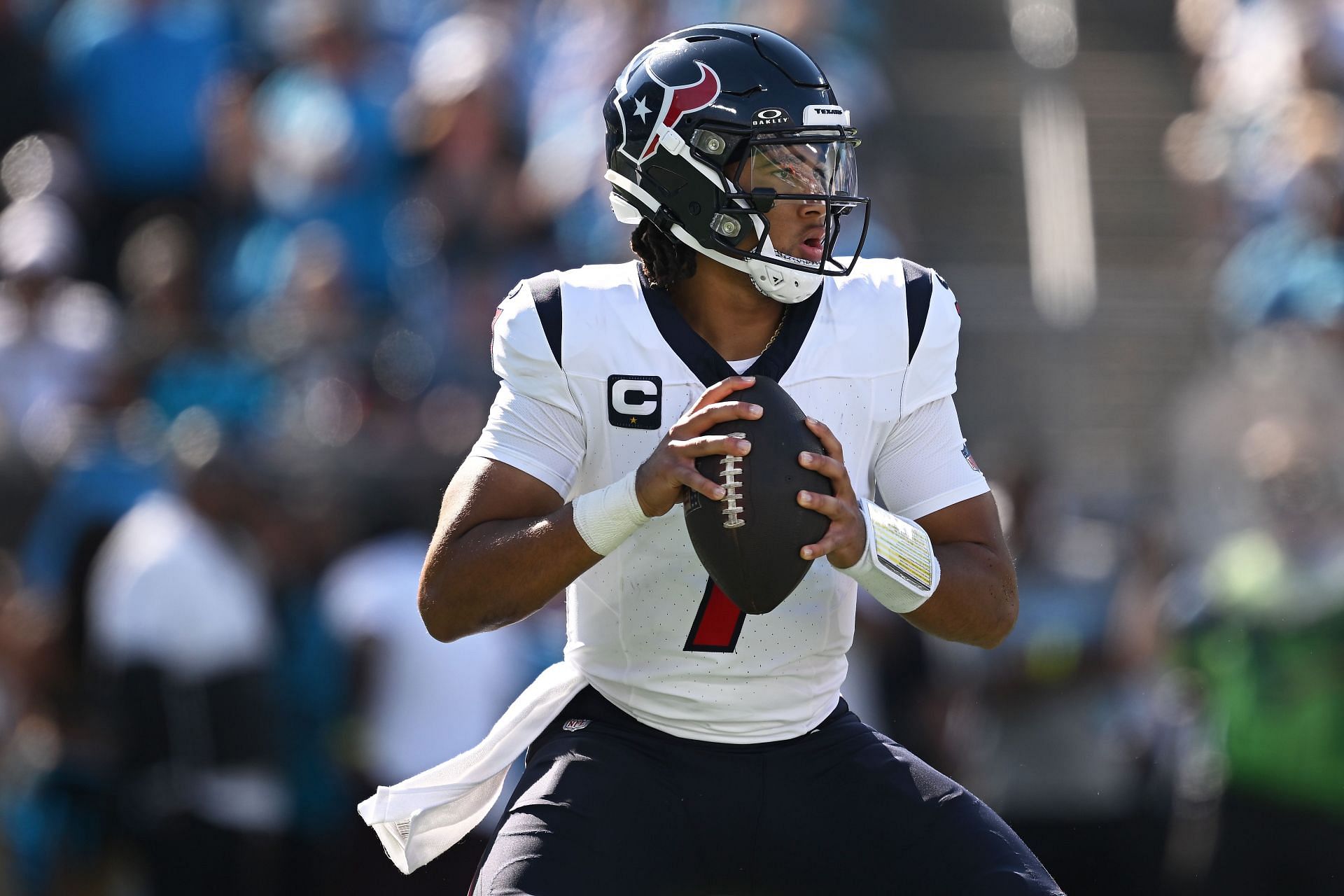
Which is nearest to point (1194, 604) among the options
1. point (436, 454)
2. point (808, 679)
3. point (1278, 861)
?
point (1278, 861)

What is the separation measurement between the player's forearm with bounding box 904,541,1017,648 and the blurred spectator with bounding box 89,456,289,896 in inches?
157

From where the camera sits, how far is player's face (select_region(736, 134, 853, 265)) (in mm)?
3518

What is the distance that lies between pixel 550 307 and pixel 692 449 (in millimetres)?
541

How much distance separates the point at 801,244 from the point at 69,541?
4564 millimetres

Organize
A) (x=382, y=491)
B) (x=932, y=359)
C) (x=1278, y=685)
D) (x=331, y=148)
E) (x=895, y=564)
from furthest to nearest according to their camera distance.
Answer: (x=331, y=148) → (x=382, y=491) → (x=1278, y=685) → (x=932, y=359) → (x=895, y=564)

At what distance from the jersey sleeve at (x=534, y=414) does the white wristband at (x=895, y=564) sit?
59 cm

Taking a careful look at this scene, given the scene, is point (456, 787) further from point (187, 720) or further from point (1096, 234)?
point (1096, 234)

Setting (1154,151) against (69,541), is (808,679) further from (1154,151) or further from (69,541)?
(1154,151)

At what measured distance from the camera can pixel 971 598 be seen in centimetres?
340

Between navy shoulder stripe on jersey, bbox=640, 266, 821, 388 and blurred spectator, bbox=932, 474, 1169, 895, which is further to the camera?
blurred spectator, bbox=932, 474, 1169, 895

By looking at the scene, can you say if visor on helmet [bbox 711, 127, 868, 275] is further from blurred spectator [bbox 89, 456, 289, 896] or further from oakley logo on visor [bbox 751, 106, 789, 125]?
blurred spectator [bbox 89, 456, 289, 896]

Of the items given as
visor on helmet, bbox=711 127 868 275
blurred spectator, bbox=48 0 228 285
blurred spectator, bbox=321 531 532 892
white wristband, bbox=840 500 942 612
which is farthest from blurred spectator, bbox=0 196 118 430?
white wristband, bbox=840 500 942 612

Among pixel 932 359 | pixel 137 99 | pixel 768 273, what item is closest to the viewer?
pixel 768 273

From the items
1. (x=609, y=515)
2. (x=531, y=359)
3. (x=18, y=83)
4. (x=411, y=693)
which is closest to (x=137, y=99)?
(x=18, y=83)
